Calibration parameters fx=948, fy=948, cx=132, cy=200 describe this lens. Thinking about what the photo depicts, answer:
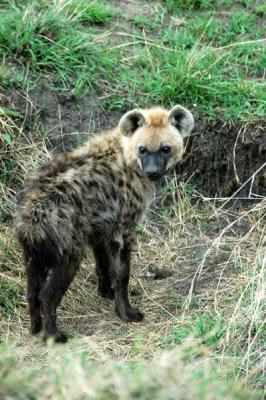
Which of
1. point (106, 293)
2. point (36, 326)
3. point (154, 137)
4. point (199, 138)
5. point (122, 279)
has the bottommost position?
point (106, 293)

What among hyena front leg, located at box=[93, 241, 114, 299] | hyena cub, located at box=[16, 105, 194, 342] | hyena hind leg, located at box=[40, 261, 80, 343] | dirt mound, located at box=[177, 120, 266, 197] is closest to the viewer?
hyena cub, located at box=[16, 105, 194, 342]

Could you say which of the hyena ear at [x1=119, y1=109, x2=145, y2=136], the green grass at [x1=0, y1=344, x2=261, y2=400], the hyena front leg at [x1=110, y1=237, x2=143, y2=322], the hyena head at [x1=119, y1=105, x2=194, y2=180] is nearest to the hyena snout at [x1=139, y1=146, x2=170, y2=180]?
the hyena head at [x1=119, y1=105, x2=194, y2=180]

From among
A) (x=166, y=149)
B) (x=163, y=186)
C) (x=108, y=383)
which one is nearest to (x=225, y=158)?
(x=163, y=186)

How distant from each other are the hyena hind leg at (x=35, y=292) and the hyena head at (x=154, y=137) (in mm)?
1043

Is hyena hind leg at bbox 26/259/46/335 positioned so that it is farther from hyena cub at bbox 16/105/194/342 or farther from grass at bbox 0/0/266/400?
grass at bbox 0/0/266/400

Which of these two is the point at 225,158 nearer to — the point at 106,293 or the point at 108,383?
the point at 106,293

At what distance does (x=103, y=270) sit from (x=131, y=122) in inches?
45.0

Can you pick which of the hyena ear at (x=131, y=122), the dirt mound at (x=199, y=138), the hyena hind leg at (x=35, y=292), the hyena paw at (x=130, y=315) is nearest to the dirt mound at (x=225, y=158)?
the dirt mound at (x=199, y=138)

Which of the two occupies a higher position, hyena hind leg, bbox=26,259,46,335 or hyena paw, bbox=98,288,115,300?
hyena hind leg, bbox=26,259,46,335

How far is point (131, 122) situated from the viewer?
6969 millimetres

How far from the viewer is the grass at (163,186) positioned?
19.9 feet

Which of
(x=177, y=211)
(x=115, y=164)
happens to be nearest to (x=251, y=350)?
(x=115, y=164)

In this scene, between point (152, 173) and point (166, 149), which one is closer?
point (152, 173)

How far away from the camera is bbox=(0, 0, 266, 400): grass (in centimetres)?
606
